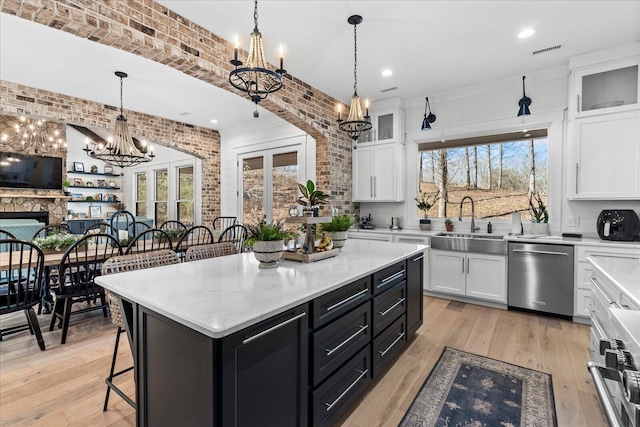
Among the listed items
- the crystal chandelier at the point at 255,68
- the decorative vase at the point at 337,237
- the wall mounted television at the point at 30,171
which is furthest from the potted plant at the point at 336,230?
the wall mounted television at the point at 30,171

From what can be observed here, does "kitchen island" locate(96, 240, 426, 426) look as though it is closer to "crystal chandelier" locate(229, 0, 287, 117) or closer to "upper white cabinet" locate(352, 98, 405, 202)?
"crystal chandelier" locate(229, 0, 287, 117)

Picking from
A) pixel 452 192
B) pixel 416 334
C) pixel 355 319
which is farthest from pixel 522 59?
pixel 355 319

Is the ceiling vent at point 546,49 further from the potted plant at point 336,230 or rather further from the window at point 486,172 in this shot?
the potted plant at point 336,230

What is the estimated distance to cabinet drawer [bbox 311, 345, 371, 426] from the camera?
155 centimetres

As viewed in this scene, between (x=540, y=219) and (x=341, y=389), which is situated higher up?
(x=540, y=219)

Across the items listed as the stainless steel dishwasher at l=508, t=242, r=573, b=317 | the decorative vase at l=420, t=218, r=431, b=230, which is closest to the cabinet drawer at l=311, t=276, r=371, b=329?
the stainless steel dishwasher at l=508, t=242, r=573, b=317

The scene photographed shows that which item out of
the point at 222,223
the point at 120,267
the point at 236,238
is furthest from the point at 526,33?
the point at 222,223

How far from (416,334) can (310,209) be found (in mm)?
1809

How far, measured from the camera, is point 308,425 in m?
1.51

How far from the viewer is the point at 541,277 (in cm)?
341

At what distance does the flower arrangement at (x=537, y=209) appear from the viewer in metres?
3.78

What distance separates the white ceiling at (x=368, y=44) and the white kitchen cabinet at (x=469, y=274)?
235cm

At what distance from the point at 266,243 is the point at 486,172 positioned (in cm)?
380

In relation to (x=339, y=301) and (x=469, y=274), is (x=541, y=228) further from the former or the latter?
(x=339, y=301)
